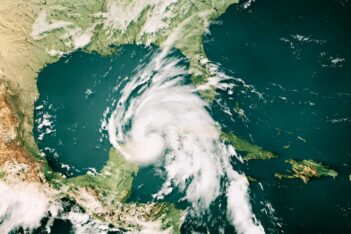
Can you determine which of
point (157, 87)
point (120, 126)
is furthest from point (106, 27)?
point (120, 126)

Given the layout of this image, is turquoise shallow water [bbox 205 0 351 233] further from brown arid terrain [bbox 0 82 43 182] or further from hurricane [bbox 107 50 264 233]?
brown arid terrain [bbox 0 82 43 182]

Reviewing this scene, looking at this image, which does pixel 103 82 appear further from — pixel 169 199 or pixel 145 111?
pixel 169 199

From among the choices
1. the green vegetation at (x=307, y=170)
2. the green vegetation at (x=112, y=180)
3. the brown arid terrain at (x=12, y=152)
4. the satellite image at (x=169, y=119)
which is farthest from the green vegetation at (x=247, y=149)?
the brown arid terrain at (x=12, y=152)

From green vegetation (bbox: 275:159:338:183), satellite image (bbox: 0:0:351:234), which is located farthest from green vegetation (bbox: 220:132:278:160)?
green vegetation (bbox: 275:159:338:183)

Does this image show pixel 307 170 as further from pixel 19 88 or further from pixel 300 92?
pixel 19 88

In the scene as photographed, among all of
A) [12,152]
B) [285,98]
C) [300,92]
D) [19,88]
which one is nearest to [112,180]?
[12,152]
